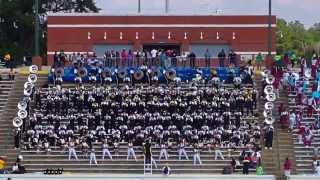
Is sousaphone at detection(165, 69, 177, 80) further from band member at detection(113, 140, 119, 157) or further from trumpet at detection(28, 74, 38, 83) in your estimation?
band member at detection(113, 140, 119, 157)

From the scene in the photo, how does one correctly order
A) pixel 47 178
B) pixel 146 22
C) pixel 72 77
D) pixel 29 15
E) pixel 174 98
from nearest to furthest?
pixel 47 178 → pixel 174 98 → pixel 72 77 → pixel 146 22 → pixel 29 15

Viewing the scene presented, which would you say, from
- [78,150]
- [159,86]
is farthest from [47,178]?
[159,86]

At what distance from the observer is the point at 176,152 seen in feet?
127

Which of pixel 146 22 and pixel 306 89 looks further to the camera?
pixel 146 22

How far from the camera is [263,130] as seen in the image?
131 feet

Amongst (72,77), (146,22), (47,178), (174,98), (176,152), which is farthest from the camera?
(146,22)

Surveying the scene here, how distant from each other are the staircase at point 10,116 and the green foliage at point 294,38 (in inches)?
1813

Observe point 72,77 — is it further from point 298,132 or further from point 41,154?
point 298,132

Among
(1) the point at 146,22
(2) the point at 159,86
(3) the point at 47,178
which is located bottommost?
(3) the point at 47,178

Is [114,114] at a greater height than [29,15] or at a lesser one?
lesser

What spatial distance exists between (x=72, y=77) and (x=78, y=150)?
23.4 feet

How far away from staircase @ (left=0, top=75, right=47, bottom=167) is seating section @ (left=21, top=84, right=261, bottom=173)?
658 mm

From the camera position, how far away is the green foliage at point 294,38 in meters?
94.3

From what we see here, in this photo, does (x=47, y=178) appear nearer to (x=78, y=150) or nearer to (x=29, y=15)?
(x=78, y=150)
